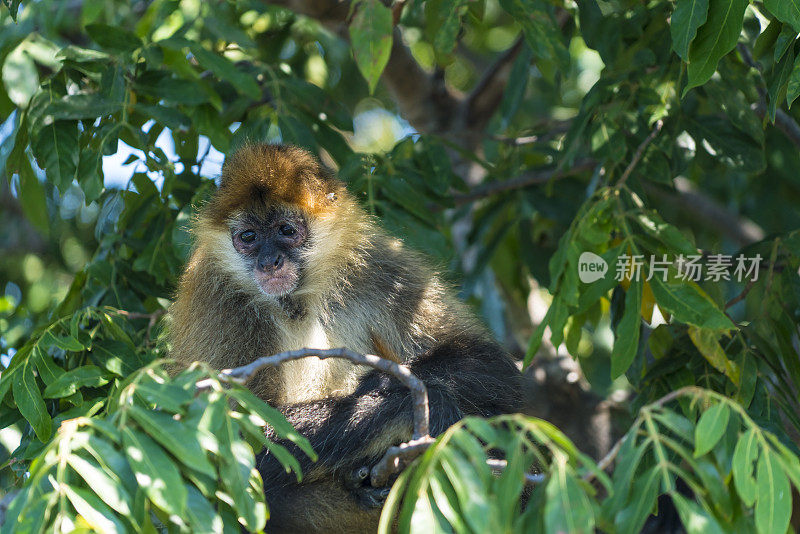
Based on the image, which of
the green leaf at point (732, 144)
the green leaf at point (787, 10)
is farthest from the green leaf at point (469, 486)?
the green leaf at point (732, 144)

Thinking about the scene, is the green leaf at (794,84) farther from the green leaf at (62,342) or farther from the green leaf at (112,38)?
the green leaf at (112,38)

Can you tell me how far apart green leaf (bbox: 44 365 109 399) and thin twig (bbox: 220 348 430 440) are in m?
1.14

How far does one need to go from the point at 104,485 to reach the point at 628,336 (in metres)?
2.28

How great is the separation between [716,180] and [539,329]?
5156 millimetres

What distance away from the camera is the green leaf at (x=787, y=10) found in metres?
3.29

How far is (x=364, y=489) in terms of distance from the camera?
13.1 ft

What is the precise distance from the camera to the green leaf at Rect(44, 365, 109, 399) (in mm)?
3771

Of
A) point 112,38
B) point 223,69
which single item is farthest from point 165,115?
point 112,38

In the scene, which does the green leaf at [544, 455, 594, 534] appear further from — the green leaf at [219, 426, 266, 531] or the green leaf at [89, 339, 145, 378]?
the green leaf at [89, 339, 145, 378]

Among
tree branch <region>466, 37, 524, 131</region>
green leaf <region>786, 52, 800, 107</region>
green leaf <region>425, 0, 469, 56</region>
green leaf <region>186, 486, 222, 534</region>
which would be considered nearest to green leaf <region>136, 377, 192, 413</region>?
green leaf <region>186, 486, 222, 534</region>

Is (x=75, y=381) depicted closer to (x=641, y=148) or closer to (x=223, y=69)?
(x=223, y=69)

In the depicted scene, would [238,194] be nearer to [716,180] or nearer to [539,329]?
[539,329]

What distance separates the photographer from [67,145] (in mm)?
4582

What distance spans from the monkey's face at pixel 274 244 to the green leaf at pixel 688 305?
1.83 metres
